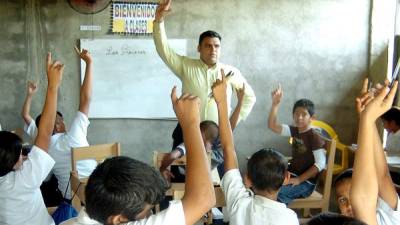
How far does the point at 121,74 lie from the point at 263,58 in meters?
1.65

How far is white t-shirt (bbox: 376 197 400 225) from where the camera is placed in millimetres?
1729

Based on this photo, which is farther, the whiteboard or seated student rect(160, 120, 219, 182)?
the whiteboard

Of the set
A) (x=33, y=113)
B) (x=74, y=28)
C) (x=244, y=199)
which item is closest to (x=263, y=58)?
(x=74, y=28)

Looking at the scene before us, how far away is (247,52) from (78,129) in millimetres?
2838

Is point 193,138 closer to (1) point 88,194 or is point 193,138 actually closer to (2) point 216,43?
(1) point 88,194

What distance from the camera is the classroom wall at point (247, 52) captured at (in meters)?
5.30

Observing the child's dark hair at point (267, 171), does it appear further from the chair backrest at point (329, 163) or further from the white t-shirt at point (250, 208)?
the chair backrest at point (329, 163)

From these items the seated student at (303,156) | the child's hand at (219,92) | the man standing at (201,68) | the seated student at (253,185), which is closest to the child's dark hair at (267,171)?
the seated student at (253,185)

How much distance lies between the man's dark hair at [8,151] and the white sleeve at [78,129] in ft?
2.55

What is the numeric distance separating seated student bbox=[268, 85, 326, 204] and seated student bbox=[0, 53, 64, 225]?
186 centimetres

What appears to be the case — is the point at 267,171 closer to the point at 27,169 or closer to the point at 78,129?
the point at 27,169

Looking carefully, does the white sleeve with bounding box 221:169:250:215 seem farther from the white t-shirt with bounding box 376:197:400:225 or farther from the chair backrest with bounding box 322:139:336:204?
the chair backrest with bounding box 322:139:336:204

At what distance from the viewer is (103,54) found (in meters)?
5.37

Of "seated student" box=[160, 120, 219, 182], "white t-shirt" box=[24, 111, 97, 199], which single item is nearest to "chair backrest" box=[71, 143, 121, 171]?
"white t-shirt" box=[24, 111, 97, 199]
